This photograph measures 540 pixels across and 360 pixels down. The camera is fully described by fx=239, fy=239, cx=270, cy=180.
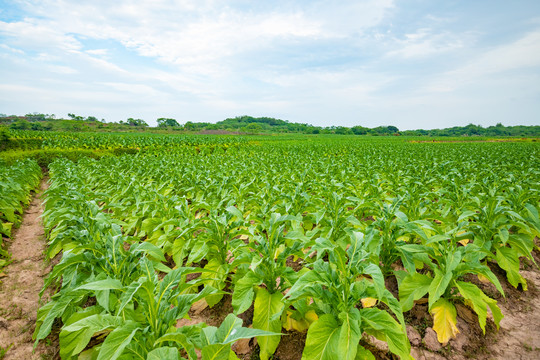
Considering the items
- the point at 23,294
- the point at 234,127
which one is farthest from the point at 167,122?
the point at 23,294

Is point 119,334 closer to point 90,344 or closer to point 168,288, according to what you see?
point 168,288

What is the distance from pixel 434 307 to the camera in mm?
2629

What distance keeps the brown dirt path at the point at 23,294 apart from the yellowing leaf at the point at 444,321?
3.92 metres

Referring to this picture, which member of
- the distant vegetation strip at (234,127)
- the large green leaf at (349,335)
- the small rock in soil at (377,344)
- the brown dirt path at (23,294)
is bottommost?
the brown dirt path at (23,294)

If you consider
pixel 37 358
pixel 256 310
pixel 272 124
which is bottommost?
pixel 37 358

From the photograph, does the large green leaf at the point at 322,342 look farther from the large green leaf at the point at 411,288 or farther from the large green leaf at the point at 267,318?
the large green leaf at the point at 411,288

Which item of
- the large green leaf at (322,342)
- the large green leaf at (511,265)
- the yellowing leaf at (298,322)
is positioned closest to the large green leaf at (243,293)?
the yellowing leaf at (298,322)

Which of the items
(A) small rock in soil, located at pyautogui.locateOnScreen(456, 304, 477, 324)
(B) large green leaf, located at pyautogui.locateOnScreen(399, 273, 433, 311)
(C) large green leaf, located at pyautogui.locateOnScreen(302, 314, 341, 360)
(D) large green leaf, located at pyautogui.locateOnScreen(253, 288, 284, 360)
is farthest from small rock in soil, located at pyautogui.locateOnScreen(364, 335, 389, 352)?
(A) small rock in soil, located at pyautogui.locateOnScreen(456, 304, 477, 324)

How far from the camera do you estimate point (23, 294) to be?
354 cm

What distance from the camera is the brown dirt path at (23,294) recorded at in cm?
254

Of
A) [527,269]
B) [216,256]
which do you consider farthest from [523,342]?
[216,256]

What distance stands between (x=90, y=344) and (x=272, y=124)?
491 feet

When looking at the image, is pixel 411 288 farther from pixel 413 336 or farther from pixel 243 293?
pixel 243 293

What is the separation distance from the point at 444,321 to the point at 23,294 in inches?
219
